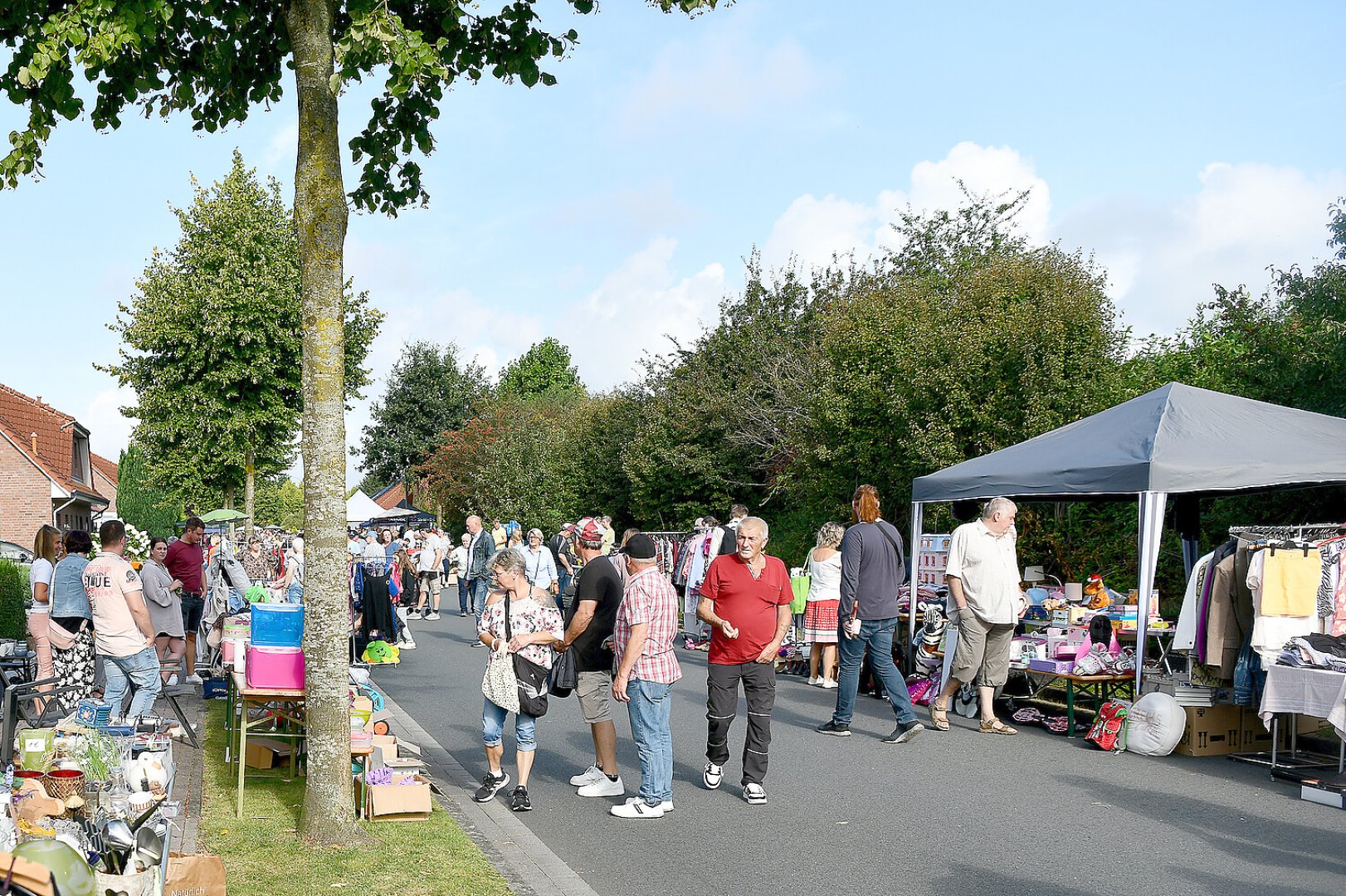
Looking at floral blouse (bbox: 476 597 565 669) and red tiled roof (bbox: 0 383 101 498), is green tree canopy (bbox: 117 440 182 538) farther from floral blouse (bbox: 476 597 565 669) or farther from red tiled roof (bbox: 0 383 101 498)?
floral blouse (bbox: 476 597 565 669)

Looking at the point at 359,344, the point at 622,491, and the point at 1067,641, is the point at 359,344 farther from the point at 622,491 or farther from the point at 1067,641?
the point at 1067,641

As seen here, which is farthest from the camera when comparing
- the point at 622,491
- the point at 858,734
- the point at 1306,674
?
the point at 622,491

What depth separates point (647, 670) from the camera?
24.6 ft

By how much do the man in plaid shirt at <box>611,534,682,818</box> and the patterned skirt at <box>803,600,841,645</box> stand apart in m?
6.49

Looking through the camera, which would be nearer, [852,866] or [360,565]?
[852,866]

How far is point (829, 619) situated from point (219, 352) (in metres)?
20.5

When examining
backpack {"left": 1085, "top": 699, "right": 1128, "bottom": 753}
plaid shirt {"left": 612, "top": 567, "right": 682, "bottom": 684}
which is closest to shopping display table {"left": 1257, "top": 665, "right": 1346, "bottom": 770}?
backpack {"left": 1085, "top": 699, "right": 1128, "bottom": 753}

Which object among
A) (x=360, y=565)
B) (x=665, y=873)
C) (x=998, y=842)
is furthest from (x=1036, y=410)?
(x=665, y=873)

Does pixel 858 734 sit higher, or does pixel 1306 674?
pixel 1306 674

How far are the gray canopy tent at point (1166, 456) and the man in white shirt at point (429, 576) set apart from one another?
14026 millimetres

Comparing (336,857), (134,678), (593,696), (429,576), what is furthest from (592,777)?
(429,576)

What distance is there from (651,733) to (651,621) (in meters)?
0.73

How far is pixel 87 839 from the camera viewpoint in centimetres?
470

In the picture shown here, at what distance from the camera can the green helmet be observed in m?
3.64
